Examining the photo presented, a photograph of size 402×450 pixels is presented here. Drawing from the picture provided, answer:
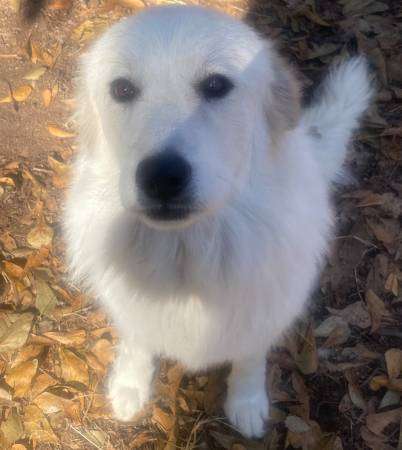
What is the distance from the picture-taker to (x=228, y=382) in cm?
238

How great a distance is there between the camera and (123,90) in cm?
164

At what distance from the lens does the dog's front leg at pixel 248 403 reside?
2.31 m

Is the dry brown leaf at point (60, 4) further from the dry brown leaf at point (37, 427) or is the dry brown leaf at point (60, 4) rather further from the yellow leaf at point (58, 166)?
the dry brown leaf at point (37, 427)

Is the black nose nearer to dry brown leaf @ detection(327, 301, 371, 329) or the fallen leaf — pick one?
the fallen leaf

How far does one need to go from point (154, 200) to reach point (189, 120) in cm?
26

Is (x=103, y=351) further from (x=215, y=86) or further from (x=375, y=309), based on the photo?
(x=215, y=86)

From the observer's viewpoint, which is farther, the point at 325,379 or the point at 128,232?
the point at 325,379

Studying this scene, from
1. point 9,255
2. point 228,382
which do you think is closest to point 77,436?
point 228,382

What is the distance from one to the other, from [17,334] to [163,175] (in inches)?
64.4

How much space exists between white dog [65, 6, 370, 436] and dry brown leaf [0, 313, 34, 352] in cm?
78

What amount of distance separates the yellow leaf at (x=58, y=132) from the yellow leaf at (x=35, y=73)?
1.36 ft

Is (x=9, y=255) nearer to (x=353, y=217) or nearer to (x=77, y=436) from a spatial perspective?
(x=77, y=436)

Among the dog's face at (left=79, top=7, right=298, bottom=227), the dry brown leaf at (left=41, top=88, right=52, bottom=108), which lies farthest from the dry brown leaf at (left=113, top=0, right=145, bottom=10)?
the dog's face at (left=79, top=7, right=298, bottom=227)

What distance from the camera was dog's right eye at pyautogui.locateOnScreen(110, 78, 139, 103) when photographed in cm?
162
